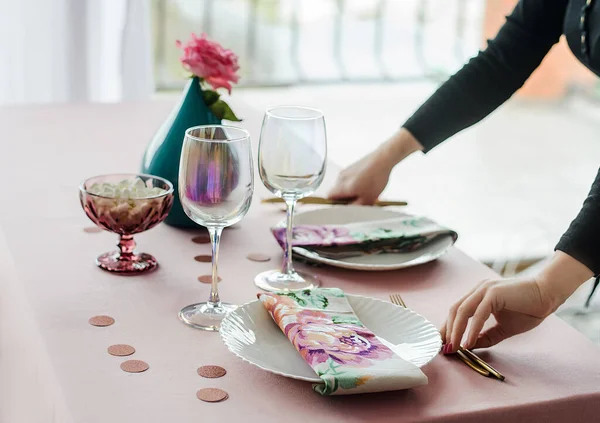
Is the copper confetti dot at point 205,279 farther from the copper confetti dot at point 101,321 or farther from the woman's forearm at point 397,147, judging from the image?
the woman's forearm at point 397,147

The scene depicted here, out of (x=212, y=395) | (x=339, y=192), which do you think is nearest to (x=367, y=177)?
(x=339, y=192)

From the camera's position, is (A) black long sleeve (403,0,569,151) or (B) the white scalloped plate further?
(A) black long sleeve (403,0,569,151)

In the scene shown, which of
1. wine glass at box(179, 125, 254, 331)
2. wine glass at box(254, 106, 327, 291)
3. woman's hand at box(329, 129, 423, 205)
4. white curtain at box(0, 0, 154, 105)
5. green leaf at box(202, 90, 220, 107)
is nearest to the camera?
wine glass at box(179, 125, 254, 331)

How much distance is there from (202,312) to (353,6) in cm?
494

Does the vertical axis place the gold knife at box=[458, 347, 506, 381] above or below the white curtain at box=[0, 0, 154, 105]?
below

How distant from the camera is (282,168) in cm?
106

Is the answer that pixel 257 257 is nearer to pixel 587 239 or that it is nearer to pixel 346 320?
pixel 346 320

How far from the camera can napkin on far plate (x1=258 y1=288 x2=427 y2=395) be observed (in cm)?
80

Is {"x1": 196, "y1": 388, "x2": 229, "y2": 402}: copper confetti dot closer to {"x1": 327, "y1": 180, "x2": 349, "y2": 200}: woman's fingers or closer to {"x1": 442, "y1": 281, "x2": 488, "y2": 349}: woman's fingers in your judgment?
{"x1": 442, "y1": 281, "x2": 488, "y2": 349}: woman's fingers

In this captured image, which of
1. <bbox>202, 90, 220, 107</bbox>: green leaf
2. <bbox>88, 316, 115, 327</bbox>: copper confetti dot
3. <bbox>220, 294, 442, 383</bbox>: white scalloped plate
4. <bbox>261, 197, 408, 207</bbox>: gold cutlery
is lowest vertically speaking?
<bbox>88, 316, 115, 327</bbox>: copper confetti dot

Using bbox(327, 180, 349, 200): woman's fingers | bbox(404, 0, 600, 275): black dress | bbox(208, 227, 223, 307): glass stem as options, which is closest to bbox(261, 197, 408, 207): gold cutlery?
bbox(327, 180, 349, 200): woman's fingers

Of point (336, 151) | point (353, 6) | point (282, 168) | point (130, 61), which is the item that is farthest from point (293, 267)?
point (353, 6)

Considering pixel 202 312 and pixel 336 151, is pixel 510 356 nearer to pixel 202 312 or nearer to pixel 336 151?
pixel 202 312

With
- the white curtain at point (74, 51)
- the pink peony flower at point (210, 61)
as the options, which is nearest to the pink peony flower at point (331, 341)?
the pink peony flower at point (210, 61)
